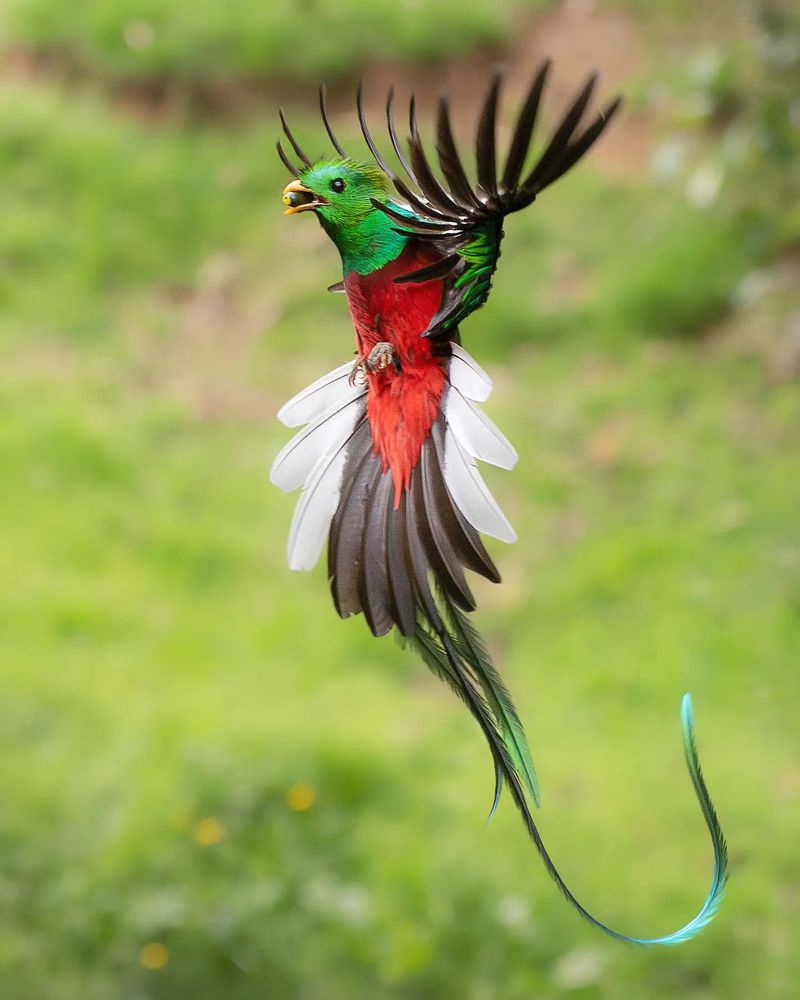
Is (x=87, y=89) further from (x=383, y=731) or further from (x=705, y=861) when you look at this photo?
(x=705, y=861)

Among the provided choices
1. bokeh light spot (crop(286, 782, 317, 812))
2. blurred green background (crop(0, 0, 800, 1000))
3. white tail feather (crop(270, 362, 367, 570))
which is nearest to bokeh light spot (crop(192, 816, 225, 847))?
blurred green background (crop(0, 0, 800, 1000))

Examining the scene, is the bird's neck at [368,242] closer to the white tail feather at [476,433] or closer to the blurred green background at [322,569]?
the white tail feather at [476,433]

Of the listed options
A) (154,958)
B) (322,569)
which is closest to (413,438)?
(154,958)

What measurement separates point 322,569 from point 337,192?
7.78ft

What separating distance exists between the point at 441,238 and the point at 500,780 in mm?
401

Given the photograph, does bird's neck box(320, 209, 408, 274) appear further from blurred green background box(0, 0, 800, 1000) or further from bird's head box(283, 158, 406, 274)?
blurred green background box(0, 0, 800, 1000)

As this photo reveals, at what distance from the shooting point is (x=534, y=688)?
2916 mm

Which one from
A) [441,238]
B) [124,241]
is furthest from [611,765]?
[124,241]

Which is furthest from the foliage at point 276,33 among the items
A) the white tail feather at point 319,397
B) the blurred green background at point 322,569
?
the white tail feather at point 319,397

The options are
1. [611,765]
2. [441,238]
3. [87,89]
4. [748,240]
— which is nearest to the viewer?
[441,238]

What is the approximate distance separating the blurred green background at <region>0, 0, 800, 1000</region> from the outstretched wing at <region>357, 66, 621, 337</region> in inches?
67.3

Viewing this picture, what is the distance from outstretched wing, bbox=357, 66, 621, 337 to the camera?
74 cm

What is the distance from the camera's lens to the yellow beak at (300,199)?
92cm

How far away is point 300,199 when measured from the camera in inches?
36.5
